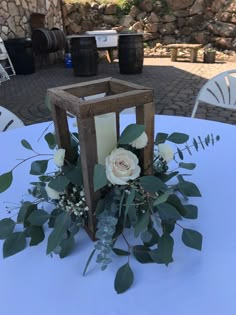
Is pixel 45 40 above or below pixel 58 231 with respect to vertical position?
below

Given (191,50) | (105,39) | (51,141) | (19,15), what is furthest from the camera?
(191,50)

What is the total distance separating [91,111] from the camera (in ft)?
2.01

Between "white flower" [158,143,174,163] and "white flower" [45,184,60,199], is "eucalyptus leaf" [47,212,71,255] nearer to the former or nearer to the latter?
"white flower" [45,184,60,199]

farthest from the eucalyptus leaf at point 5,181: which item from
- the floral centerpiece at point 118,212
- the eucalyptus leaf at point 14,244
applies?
the eucalyptus leaf at point 14,244

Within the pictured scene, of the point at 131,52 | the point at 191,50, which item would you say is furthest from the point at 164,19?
the point at 131,52

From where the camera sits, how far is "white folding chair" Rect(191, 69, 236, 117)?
1802 mm

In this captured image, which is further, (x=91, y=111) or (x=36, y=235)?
(x=36, y=235)

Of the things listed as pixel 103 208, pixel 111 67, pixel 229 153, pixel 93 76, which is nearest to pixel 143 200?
pixel 103 208

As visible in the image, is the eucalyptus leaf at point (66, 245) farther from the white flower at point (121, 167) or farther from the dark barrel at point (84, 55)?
the dark barrel at point (84, 55)

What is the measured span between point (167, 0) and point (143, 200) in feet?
28.9

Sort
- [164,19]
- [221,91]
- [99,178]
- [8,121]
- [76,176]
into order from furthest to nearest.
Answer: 1. [164,19]
2. [221,91]
3. [8,121]
4. [76,176]
5. [99,178]

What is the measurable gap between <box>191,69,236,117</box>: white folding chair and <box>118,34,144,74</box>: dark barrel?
4.48m

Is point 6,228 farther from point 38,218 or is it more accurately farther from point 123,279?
point 123,279

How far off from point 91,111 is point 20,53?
20.9 ft
